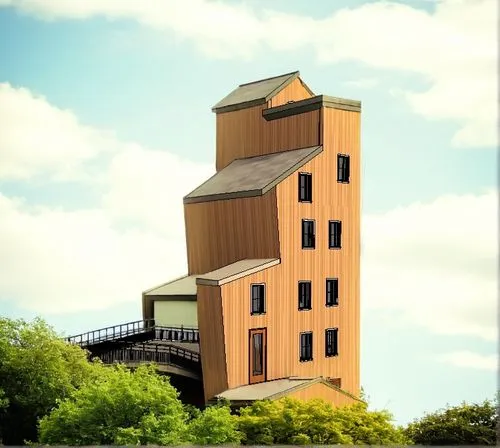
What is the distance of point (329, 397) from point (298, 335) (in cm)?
289

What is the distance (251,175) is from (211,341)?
6917mm

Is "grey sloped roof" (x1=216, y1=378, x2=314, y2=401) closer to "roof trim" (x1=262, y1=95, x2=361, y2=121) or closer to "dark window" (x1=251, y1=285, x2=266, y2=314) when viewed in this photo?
"dark window" (x1=251, y1=285, x2=266, y2=314)

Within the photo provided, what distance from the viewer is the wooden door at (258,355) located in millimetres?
28750

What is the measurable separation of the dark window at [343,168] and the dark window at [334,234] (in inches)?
Result: 62.4

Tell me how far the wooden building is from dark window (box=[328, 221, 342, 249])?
50 millimetres

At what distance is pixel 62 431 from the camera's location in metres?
24.7

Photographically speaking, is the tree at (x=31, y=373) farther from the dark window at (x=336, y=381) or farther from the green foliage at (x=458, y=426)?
the green foliage at (x=458, y=426)

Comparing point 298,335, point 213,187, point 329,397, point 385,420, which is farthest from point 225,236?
point 385,420

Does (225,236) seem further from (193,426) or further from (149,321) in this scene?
(193,426)

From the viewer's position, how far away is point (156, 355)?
30.7 m

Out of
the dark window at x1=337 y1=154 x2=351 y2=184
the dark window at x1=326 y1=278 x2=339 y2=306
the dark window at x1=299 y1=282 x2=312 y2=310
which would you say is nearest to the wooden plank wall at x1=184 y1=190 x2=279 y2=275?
the dark window at x1=299 y1=282 x2=312 y2=310

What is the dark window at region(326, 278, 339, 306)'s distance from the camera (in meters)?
31.7

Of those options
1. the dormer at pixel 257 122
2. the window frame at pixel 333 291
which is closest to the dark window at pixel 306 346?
the window frame at pixel 333 291

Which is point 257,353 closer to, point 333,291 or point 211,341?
point 211,341
